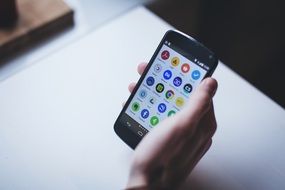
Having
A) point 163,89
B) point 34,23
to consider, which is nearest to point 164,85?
point 163,89

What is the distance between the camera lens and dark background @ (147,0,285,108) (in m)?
1.14

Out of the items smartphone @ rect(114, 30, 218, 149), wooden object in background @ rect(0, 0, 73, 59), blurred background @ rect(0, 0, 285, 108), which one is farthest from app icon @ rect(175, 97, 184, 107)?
blurred background @ rect(0, 0, 285, 108)

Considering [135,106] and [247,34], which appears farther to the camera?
[247,34]

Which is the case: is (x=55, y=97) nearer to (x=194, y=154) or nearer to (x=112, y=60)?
(x=112, y=60)

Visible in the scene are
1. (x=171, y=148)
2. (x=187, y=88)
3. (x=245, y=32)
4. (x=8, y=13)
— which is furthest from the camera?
(x=245, y=32)

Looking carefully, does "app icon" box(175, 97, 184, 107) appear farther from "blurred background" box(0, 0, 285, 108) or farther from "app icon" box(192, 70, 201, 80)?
"blurred background" box(0, 0, 285, 108)

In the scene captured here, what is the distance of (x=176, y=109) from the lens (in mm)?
587

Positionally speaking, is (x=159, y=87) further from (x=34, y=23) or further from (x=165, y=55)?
(x=34, y=23)

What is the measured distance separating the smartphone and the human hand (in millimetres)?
65

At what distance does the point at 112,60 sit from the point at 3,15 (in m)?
0.21

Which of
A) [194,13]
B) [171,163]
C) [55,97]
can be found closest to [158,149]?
[171,163]

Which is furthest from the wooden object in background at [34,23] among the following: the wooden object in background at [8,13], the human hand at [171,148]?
the human hand at [171,148]

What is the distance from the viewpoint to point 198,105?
49 cm

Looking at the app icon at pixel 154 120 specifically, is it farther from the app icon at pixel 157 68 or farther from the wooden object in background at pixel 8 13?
the wooden object in background at pixel 8 13
